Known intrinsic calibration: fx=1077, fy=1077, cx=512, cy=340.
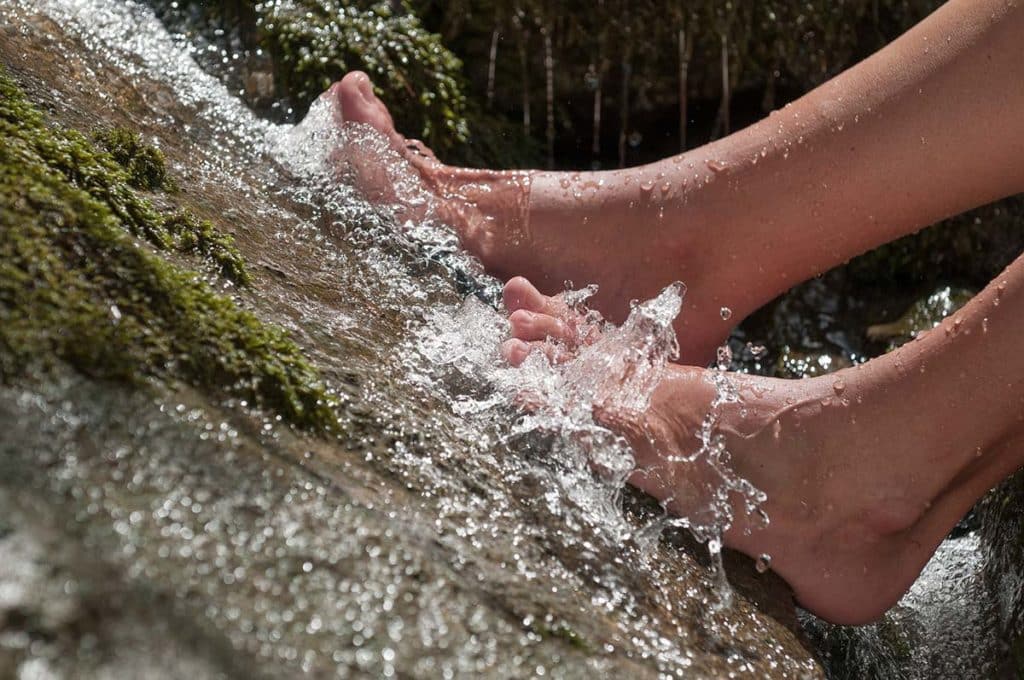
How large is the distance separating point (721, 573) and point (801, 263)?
69 cm

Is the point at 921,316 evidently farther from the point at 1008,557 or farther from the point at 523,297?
the point at 523,297

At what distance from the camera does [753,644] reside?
5.26ft

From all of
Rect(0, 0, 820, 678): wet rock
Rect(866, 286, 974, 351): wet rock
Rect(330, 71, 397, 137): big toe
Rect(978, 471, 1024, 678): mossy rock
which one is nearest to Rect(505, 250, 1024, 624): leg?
Rect(0, 0, 820, 678): wet rock

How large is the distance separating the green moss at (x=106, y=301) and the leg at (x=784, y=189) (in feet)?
2.61

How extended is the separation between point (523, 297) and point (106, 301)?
0.88 m

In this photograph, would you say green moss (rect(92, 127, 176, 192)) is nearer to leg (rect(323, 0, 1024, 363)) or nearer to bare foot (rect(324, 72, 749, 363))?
bare foot (rect(324, 72, 749, 363))

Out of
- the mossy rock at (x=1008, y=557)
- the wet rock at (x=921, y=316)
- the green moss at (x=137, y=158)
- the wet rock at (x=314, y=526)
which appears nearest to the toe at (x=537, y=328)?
the wet rock at (x=314, y=526)

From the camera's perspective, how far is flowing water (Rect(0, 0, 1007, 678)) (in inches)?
44.0

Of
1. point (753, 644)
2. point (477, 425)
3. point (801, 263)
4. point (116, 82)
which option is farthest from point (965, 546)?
point (116, 82)

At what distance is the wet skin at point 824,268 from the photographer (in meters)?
1.73

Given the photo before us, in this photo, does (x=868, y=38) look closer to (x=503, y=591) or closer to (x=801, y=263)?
(x=801, y=263)

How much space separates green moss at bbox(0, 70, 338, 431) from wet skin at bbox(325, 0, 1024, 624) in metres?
0.55

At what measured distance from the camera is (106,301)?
137 cm

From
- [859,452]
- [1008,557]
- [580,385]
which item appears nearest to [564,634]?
[580,385]
